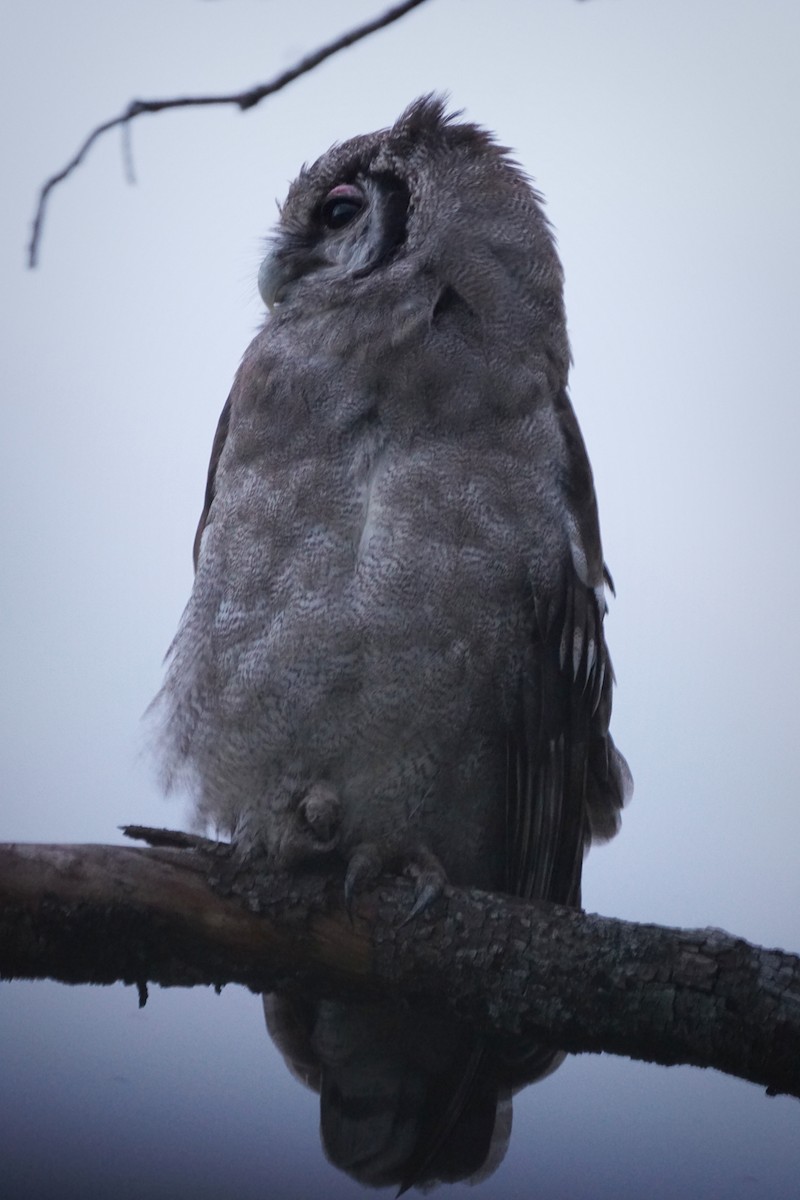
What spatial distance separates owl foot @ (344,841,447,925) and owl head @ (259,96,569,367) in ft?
3.25

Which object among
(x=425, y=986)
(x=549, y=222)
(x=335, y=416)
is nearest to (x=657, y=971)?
(x=425, y=986)

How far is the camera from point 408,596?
1.93 metres

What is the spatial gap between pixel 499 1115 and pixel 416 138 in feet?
6.67

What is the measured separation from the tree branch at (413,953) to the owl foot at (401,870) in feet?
0.06

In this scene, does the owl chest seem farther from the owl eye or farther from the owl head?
the owl eye

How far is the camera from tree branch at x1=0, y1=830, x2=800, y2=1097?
5.27 feet

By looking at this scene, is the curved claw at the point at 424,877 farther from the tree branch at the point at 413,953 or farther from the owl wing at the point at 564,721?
the owl wing at the point at 564,721

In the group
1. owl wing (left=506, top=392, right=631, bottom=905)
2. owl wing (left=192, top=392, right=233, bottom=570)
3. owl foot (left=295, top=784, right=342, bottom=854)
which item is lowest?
owl foot (left=295, top=784, right=342, bottom=854)

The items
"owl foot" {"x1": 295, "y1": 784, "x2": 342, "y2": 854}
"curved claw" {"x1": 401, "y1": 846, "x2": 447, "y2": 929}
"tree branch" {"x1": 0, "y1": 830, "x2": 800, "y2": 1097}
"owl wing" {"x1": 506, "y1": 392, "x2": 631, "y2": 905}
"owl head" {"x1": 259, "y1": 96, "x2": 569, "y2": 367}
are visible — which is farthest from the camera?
"owl head" {"x1": 259, "y1": 96, "x2": 569, "y2": 367}

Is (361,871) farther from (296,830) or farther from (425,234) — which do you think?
(425,234)

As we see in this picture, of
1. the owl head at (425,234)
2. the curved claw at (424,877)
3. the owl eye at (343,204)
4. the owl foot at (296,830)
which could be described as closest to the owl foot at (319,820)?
the owl foot at (296,830)

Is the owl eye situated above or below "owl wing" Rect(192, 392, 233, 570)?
above

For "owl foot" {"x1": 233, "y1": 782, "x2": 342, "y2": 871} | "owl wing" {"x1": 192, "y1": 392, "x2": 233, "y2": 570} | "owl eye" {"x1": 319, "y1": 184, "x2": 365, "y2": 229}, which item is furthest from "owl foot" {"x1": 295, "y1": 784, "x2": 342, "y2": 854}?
"owl eye" {"x1": 319, "y1": 184, "x2": 365, "y2": 229}

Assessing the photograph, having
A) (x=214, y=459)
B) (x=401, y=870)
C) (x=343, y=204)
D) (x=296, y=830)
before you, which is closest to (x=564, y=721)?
(x=401, y=870)
